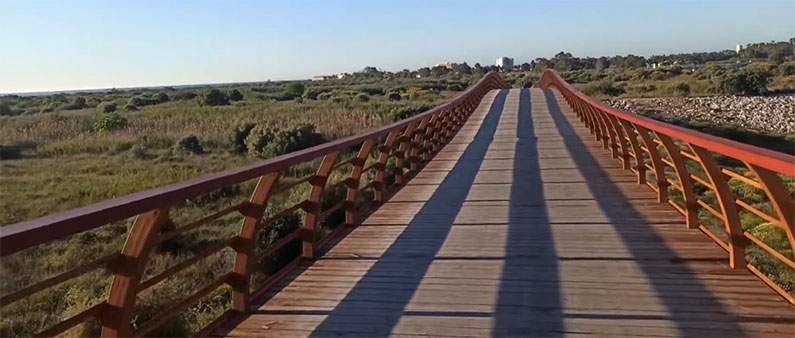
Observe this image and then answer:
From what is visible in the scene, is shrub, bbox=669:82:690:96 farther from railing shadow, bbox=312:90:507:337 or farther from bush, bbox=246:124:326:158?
railing shadow, bbox=312:90:507:337

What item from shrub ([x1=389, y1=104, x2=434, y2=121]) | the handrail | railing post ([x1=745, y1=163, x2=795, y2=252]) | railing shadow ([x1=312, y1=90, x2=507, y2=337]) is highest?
the handrail

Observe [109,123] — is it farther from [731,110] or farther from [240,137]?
[731,110]

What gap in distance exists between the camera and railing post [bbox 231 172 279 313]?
147 inches

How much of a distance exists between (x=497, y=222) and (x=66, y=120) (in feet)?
140

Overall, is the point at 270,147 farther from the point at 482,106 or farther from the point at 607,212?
the point at 607,212

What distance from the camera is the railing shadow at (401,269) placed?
137 inches

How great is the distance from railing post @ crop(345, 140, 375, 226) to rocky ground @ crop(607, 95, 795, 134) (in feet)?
98.5

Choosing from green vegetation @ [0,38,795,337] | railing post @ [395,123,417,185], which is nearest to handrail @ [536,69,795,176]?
green vegetation @ [0,38,795,337]

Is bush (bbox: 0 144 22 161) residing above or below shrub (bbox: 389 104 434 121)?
below

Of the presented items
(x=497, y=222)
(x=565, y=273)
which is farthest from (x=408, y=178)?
(x=565, y=273)

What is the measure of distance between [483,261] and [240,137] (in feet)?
89.3

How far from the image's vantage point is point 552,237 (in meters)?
5.22

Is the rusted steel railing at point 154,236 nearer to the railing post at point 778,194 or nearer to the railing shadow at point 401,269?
the railing shadow at point 401,269

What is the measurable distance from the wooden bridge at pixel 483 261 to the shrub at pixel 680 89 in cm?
4654
